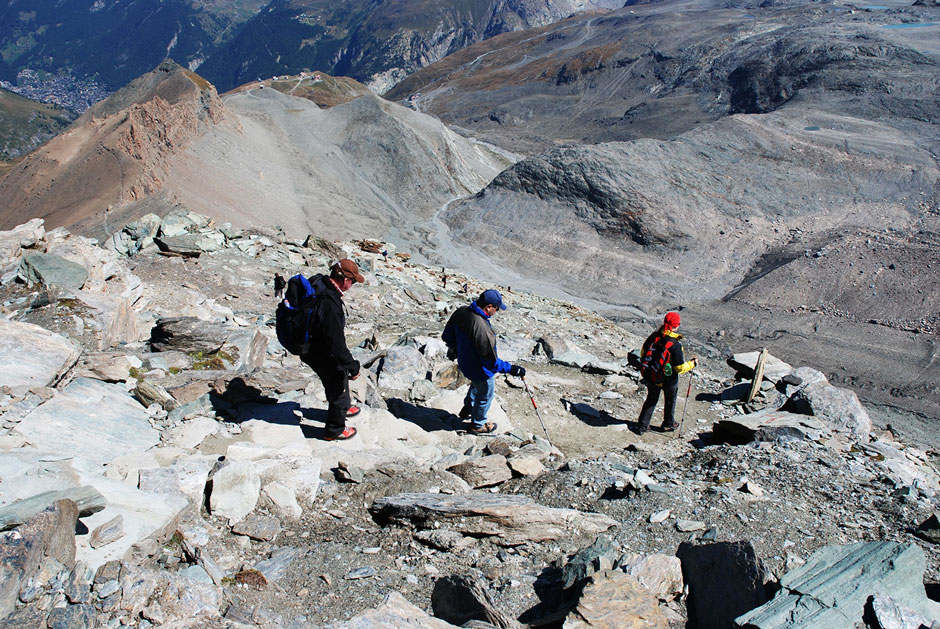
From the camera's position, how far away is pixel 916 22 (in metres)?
50.8

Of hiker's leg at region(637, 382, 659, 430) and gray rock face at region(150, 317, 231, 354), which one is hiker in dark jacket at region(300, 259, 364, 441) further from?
hiker's leg at region(637, 382, 659, 430)

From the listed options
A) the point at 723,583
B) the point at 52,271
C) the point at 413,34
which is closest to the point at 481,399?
the point at 723,583

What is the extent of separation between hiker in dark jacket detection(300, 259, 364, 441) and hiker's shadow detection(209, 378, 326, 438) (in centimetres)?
39

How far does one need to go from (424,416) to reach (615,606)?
13.6 ft

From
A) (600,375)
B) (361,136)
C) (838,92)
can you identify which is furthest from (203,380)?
A: (838,92)

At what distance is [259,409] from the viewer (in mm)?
6312

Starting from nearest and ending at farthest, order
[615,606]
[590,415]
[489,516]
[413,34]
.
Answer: [615,606], [489,516], [590,415], [413,34]

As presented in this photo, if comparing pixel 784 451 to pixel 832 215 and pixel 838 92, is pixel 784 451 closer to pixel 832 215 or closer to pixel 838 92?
pixel 832 215

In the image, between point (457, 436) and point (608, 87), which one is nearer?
point (457, 436)

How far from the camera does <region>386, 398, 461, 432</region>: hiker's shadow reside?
276 inches

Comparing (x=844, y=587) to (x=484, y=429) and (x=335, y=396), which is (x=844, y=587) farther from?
(x=335, y=396)

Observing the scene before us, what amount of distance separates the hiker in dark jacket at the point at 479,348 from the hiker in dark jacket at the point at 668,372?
2.12 m

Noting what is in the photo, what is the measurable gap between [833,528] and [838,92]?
134ft

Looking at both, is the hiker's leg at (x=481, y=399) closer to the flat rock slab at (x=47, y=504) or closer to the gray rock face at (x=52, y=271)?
the flat rock slab at (x=47, y=504)
